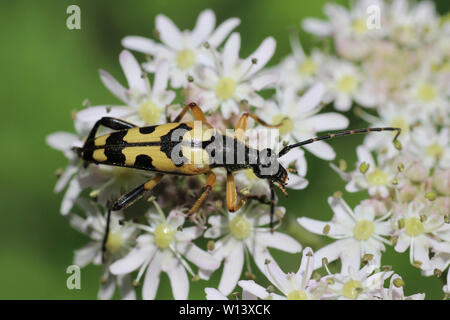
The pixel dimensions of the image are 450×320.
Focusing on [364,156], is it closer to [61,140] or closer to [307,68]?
[307,68]

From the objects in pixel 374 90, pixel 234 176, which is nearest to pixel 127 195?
pixel 234 176

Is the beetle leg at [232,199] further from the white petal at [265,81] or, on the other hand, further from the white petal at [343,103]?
the white petal at [343,103]

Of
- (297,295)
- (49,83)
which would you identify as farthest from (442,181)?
(49,83)

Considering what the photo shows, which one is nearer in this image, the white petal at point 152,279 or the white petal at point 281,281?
the white petal at point 281,281

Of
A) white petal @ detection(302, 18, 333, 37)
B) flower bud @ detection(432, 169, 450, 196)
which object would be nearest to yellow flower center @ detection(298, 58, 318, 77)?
white petal @ detection(302, 18, 333, 37)

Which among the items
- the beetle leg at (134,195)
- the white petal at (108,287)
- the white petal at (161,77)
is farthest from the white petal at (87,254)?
the white petal at (161,77)

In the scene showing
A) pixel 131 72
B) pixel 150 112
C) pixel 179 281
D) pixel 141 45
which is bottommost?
pixel 179 281
